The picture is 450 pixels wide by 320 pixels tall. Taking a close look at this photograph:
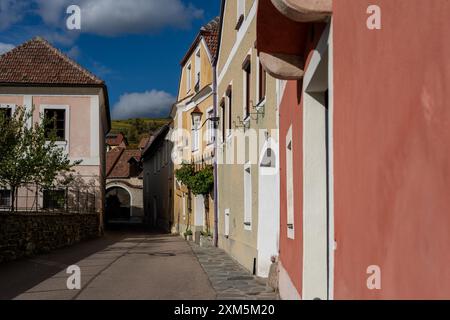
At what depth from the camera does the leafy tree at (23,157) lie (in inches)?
835

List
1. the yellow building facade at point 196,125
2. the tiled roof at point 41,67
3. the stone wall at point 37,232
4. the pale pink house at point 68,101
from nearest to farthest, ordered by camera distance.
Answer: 1. the stone wall at point 37,232
2. the yellow building facade at point 196,125
3. the pale pink house at point 68,101
4. the tiled roof at point 41,67

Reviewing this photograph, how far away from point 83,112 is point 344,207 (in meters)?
24.2

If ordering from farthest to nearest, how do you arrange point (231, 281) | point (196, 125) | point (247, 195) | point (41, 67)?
point (41, 67), point (196, 125), point (247, 195), point (231, 281)

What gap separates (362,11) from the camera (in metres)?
3.50

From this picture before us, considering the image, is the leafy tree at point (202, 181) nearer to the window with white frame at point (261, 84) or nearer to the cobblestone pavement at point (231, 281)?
the cobblestone pavement at point (231, 281)

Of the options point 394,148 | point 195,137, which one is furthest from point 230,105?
point 394,148

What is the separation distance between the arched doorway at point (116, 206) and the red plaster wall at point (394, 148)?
170 feet

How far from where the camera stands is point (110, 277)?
11.8m

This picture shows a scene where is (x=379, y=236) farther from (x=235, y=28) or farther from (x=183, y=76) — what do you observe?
(x=183, y=76)

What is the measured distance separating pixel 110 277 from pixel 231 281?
2386mm

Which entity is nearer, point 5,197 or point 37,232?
point 37,232

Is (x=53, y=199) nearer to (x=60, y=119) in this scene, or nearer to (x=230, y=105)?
(x=60, y=119)

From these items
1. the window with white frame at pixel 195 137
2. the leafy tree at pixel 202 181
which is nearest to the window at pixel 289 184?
the leafy tree at pixel 202 181

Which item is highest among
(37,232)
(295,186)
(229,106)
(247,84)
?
(247,84)
